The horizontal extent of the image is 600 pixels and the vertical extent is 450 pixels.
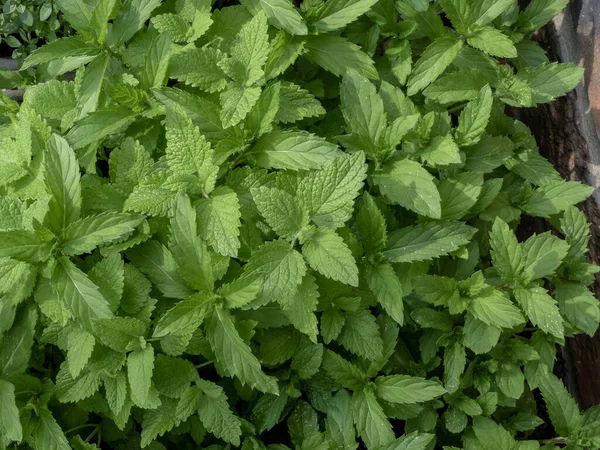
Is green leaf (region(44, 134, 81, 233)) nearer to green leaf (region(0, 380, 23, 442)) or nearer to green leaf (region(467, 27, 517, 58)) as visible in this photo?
green leaf (region(0, 380, 23, 442))

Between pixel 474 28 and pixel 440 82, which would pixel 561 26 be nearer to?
pixel 474 28

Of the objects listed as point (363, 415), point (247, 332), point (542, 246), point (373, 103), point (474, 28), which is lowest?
point (363, 415)

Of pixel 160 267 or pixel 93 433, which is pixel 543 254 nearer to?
pixel 160 267

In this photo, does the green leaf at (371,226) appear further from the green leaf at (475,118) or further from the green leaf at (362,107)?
the green leaf at (475,118)

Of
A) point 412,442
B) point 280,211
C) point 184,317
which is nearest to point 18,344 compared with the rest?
point 184,317

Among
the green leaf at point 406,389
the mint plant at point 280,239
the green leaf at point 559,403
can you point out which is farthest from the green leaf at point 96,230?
the green leaf at point 559,403

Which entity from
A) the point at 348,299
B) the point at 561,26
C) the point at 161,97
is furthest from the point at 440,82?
the point at 161,97
